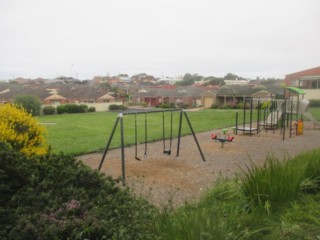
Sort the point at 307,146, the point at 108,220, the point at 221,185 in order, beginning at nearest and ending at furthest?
the point at 108,220 < the point at 221,185 < the point at 307,146

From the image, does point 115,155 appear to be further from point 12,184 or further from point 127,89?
point 127,89

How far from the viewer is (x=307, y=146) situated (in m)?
13.1

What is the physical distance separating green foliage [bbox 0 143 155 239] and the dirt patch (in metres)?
0.93

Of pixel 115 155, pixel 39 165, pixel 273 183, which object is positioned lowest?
pixel 115 155

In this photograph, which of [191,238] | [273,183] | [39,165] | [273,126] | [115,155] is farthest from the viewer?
[273,126]

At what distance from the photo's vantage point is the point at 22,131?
7828mm

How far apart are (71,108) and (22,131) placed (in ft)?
125

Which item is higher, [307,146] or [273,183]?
[273,183]

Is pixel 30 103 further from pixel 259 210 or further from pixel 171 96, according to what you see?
pixel 171 96

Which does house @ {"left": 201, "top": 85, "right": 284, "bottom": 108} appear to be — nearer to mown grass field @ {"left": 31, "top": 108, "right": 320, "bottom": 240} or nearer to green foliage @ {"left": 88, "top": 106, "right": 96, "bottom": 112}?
green foliage @ {"left": 88, "top": 106, "right": 96, "bottom": 112}

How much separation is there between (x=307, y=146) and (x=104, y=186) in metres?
11.1

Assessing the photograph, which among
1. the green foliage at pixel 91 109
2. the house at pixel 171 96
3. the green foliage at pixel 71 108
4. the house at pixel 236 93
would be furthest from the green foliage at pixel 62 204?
the house at pixel 171 96

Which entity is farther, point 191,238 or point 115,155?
point 115,155

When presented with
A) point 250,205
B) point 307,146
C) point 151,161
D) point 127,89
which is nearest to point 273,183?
point 250,205
